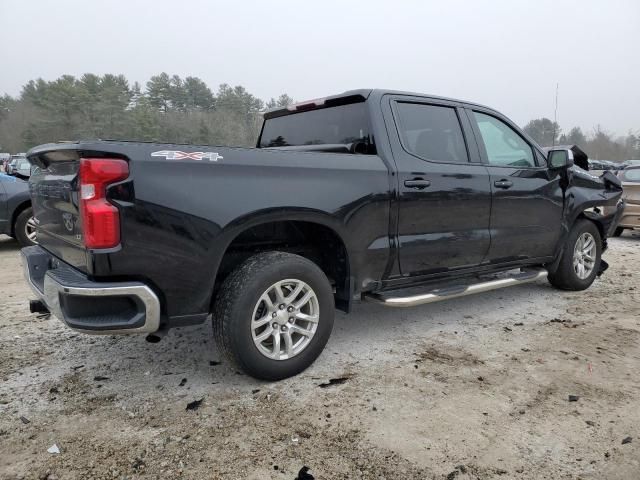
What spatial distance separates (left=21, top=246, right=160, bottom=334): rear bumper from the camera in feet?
7.71

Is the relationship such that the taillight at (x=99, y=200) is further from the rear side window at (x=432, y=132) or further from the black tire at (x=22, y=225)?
the black tire at (x=22, y=225)

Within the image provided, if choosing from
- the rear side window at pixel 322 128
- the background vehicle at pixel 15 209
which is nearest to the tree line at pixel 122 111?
the background vehicle at pixel 15 209

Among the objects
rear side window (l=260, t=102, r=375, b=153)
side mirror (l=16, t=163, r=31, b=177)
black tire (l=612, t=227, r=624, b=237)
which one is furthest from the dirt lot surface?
Answer: black tire (l=612, t=227, r=624, b=237)

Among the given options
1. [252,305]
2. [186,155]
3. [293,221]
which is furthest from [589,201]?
[186,155]

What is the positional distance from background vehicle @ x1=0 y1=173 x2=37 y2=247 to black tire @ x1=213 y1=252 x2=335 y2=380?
589 cm

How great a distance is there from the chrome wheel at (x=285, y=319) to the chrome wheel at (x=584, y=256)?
136 inches

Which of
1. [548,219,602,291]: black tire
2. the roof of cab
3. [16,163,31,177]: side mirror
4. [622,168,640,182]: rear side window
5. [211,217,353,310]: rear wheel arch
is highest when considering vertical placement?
the roof of cab

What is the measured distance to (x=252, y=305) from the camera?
273 cm

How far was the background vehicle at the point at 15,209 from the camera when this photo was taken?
23.7 feet

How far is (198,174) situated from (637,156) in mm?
75015

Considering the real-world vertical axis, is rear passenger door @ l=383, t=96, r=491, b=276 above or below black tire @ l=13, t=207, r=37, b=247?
above

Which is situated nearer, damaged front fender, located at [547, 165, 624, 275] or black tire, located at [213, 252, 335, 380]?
black tire, located at [213, 252, 335, 380]

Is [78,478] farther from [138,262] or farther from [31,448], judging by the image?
[138,262]

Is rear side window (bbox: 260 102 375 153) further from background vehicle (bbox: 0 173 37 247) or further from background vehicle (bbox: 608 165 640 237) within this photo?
background vehicle (bbox: 608 165 640 237)
